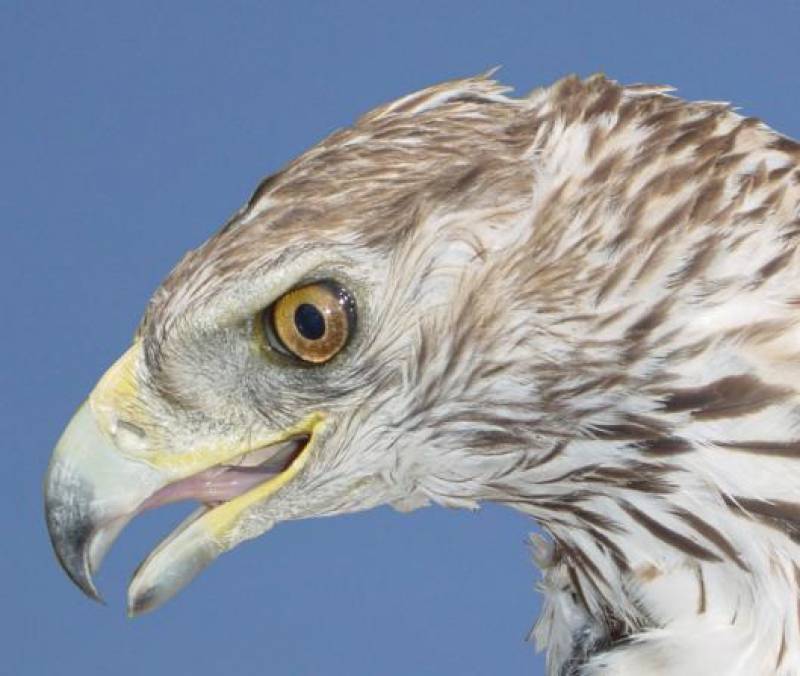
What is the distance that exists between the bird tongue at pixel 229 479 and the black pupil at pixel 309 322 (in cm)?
18

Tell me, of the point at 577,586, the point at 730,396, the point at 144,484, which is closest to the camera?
the point at 730,396

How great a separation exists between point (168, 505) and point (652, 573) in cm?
70

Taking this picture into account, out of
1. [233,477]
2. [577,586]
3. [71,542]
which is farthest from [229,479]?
[577,586]

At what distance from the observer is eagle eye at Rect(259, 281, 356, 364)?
1815 mm

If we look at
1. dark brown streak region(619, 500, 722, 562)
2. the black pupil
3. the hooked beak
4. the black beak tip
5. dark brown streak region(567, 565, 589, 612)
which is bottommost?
the black beak tip

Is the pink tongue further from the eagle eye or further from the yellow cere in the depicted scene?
the eagle eye

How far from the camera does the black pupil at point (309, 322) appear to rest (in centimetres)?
182

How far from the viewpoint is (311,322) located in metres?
1.82

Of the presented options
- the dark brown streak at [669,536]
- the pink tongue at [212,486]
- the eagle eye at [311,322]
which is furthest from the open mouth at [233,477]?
the dark brown streak at [669,536]

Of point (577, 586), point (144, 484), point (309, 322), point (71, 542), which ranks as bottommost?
point (71, 542)

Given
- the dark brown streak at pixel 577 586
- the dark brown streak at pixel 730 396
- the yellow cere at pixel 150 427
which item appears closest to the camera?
the dark brown streak at pixel 730 396

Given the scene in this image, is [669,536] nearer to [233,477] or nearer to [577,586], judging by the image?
[577,586]

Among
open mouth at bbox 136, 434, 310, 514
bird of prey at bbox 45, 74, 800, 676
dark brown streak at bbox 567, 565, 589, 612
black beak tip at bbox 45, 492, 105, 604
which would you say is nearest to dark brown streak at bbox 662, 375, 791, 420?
bird of prey at bbox 45, 74, 800, 676

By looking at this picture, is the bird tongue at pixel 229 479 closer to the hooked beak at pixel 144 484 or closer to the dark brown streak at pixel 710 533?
the hooked beak at pixel 144 484
